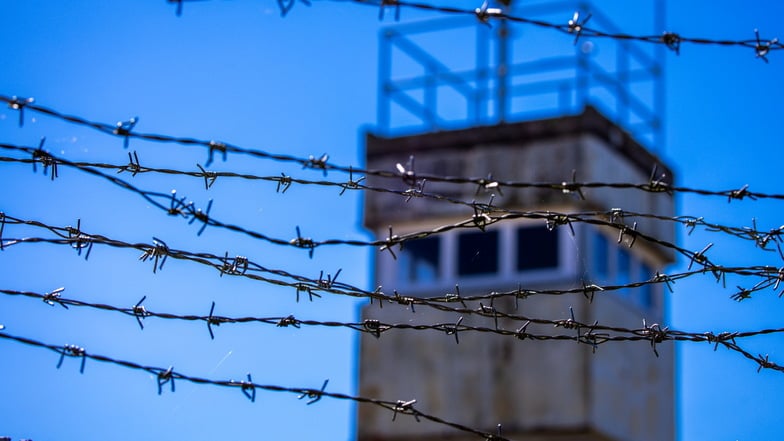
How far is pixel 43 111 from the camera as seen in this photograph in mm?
4992

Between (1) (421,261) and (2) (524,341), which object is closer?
(2) (524,341)

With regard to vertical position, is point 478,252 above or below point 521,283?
above

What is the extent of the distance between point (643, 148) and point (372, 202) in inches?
128

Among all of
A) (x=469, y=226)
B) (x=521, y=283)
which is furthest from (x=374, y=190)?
(x=521, y=283)

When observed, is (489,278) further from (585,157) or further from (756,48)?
(756,48)

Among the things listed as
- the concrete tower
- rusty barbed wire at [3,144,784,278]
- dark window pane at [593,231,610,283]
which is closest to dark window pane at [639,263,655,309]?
the concrete tower

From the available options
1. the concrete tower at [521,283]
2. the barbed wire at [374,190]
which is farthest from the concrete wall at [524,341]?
the barbed wire at [374,190]

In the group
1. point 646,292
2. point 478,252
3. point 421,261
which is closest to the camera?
point 478,252

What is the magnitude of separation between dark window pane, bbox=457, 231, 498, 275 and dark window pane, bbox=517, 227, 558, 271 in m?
0.28

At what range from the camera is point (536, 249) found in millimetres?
17359

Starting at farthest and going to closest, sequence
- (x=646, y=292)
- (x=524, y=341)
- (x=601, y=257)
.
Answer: (x=646, y=292) → (x=601, y=257) → (x=524, y=341)

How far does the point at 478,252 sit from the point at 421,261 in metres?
0.89

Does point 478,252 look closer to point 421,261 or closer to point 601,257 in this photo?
point 421,261

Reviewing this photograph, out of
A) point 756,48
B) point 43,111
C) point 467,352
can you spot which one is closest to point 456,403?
point 467,352
